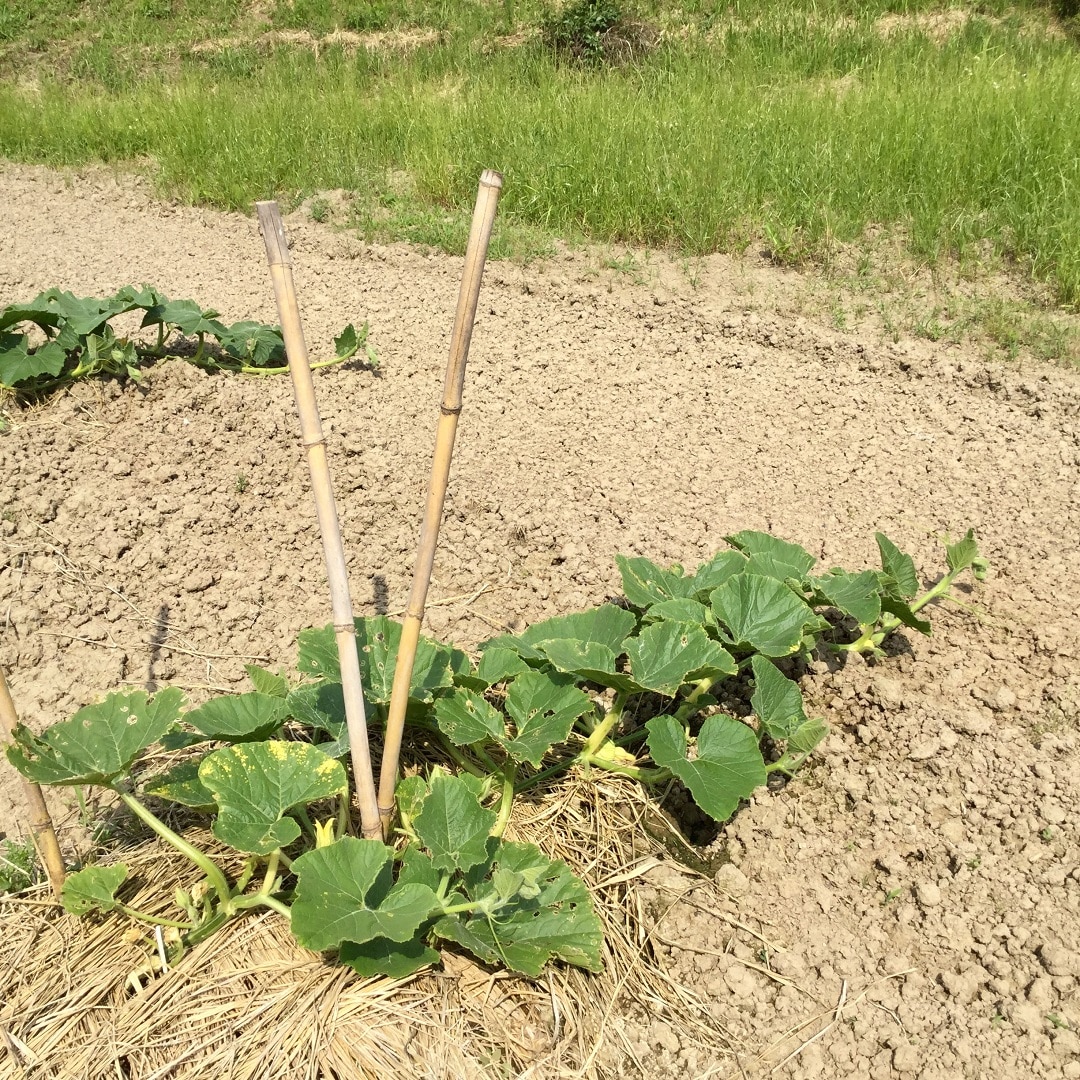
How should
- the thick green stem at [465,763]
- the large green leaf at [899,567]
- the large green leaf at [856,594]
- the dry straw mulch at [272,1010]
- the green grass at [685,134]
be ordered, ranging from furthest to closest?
the green grass at [685,134] < the large green leaf at [899,567] < the large green leaf at [856,594] < the thick green stem at [465,763] < the dry straw mulch at [272,1010]

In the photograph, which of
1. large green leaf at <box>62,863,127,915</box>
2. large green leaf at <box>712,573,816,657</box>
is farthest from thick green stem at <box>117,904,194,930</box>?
large green leaf at <box>712,573,816,657</box>

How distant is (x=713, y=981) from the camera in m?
1.88

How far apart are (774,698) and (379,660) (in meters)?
0.81

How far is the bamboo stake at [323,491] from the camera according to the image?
147cm

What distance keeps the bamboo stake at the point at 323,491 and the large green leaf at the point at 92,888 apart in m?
0.42

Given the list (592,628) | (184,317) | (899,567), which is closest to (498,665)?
(592,628)

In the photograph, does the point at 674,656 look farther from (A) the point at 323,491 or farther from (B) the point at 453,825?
(A) the point at 323,491

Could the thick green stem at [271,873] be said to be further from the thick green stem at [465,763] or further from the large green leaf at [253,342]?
the large green leaf at [253,342]

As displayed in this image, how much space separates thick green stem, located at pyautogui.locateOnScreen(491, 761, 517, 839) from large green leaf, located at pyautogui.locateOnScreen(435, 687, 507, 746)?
108mm

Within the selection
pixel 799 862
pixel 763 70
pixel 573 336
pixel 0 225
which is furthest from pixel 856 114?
pixel 0 225

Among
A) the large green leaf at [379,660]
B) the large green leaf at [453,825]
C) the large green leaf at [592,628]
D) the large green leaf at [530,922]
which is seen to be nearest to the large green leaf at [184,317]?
the large green leaf at [379,660]

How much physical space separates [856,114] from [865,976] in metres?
4.75

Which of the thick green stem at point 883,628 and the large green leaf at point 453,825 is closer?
the large green leaf at point 453,825

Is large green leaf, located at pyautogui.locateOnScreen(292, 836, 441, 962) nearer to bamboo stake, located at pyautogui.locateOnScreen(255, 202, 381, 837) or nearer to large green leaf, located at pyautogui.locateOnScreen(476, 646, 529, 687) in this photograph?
Result: bamboo stake, located at pyautogui.locateOnScreen(255, 202, 381, 837)
